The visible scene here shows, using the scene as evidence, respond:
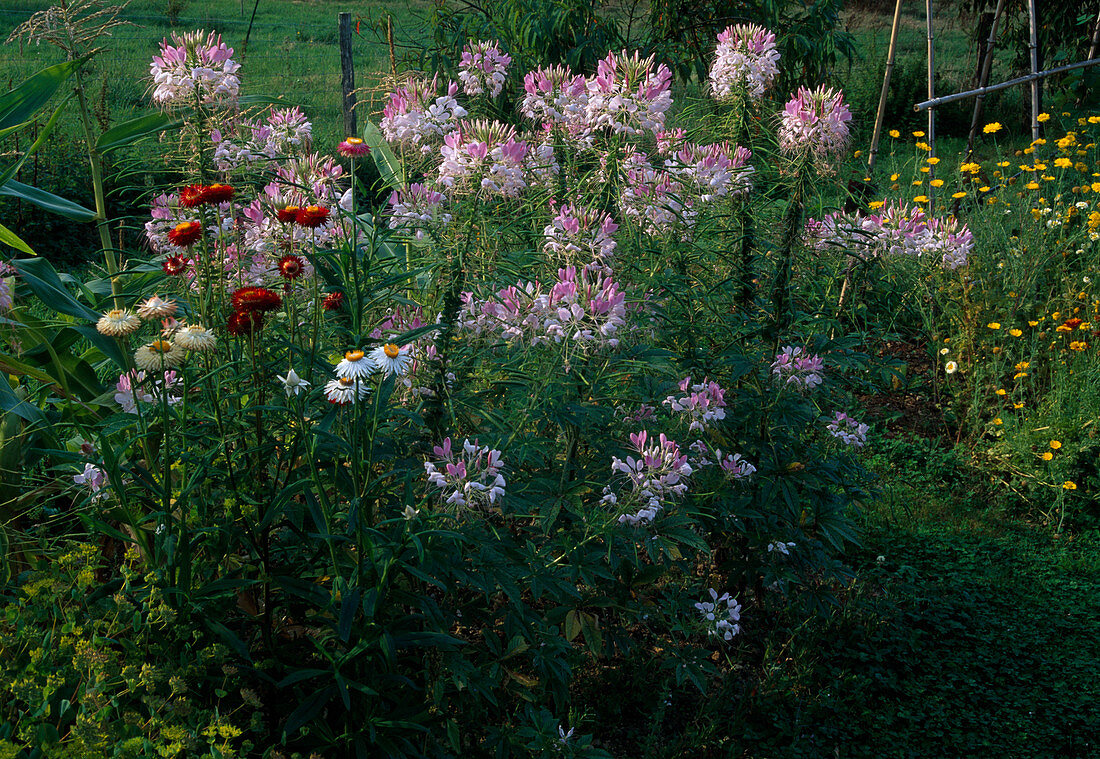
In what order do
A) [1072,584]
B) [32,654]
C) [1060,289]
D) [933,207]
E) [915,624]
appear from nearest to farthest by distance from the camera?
[32,654], [915,624], [1072,584], [1060,289], [933,207]

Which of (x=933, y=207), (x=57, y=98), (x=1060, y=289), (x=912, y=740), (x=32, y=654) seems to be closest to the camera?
(x=32, y=654)

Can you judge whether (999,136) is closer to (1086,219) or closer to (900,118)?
(900,118)

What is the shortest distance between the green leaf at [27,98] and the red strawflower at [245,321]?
125 cm

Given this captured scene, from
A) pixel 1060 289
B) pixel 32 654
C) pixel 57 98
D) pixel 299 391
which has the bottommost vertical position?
pixel 57 98

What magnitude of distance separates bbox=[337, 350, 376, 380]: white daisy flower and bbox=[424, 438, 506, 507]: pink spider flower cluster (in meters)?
0.23

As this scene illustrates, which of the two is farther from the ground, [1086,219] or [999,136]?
[1086,219]

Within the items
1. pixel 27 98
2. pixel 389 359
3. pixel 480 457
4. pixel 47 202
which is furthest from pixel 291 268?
pixel 27 98

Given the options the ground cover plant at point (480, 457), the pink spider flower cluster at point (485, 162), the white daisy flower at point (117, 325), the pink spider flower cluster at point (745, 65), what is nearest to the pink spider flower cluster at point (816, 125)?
the ground cover plant at point (480, 457)

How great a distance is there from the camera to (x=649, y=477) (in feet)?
6.11

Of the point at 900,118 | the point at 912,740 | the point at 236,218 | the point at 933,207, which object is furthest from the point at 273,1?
the point at 912,740

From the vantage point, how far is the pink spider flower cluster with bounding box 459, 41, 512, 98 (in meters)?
2.61

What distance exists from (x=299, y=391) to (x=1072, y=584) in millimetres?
2947

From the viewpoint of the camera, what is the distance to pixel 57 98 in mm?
9234

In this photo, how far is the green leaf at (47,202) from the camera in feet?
7.39
